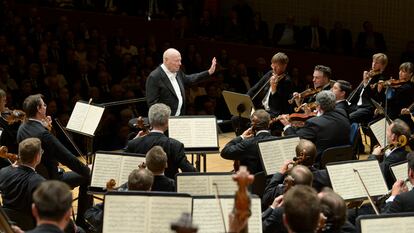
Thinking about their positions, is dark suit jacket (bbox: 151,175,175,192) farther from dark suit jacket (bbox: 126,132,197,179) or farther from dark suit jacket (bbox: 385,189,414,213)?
dark suit jacket (bbox: 385,189,414,213)

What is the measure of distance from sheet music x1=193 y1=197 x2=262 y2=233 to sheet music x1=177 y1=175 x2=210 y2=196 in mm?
774

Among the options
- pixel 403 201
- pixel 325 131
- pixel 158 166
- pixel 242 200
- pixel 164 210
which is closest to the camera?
pixel 242 200

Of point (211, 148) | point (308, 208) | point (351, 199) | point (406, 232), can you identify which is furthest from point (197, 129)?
point (308, 208)

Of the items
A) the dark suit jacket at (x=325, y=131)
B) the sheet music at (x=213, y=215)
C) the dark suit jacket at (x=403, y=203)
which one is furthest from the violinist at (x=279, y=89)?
the sheet music at (x=213, y=215)

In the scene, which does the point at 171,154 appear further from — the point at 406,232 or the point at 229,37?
the point at 229,37

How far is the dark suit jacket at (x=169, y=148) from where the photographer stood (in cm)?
710

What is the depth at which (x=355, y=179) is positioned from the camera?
6.44 metres

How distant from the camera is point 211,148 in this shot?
25.4 ft

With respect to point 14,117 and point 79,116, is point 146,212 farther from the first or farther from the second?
point 79,116

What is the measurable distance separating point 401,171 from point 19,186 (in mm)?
3260

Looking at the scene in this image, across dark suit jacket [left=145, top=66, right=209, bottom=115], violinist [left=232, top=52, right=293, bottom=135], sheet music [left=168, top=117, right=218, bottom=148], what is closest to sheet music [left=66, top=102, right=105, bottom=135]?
dark suit jacket [left=145, top=66, right=209, bottom=115]

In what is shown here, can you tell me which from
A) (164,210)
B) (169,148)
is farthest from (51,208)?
(169,148)

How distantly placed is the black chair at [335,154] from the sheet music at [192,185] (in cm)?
177

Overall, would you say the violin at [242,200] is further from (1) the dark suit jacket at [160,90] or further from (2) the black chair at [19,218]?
(1) the dark suit jacket at [160,90]
